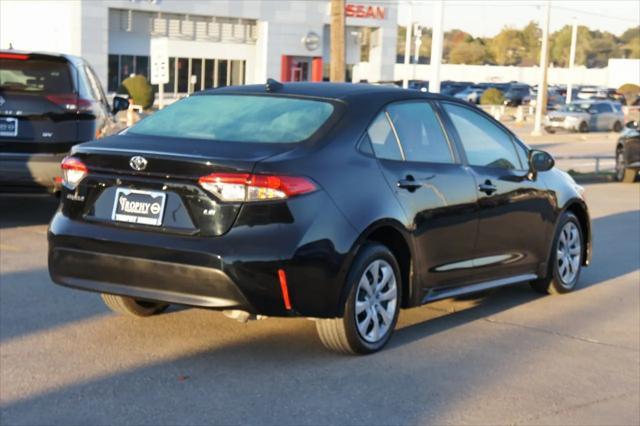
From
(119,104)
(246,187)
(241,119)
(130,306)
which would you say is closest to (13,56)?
(119,104)

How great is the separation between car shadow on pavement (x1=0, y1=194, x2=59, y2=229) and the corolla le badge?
5.87 m

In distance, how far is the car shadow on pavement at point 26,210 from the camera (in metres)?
11.9

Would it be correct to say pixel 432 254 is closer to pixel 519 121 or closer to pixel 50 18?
pixel 519 121

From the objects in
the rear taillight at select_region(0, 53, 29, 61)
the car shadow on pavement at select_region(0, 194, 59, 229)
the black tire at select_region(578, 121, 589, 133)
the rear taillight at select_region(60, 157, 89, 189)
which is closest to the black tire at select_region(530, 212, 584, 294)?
the rear taillight at select_region(60, 157, 89, 189)

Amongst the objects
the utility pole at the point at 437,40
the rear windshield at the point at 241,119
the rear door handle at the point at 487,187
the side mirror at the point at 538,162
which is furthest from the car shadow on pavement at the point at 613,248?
the utility pole at the point at 437,40

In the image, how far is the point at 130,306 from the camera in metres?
7.13

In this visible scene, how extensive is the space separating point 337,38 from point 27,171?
48.5ft

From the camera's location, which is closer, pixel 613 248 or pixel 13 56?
pixel 13 56

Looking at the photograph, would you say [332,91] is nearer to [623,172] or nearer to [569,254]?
[569,254]

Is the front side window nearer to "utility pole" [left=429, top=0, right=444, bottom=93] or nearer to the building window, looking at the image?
"utility pole" [left=429, top=0, right=444, bottom=93]

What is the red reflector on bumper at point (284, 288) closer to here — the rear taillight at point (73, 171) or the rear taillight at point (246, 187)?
the rear taillight at point (246, 187)

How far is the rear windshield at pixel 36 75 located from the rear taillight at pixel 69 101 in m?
0.07

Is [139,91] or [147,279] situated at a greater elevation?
[147,279]

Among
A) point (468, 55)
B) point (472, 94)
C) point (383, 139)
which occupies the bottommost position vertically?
point (472, 94)
